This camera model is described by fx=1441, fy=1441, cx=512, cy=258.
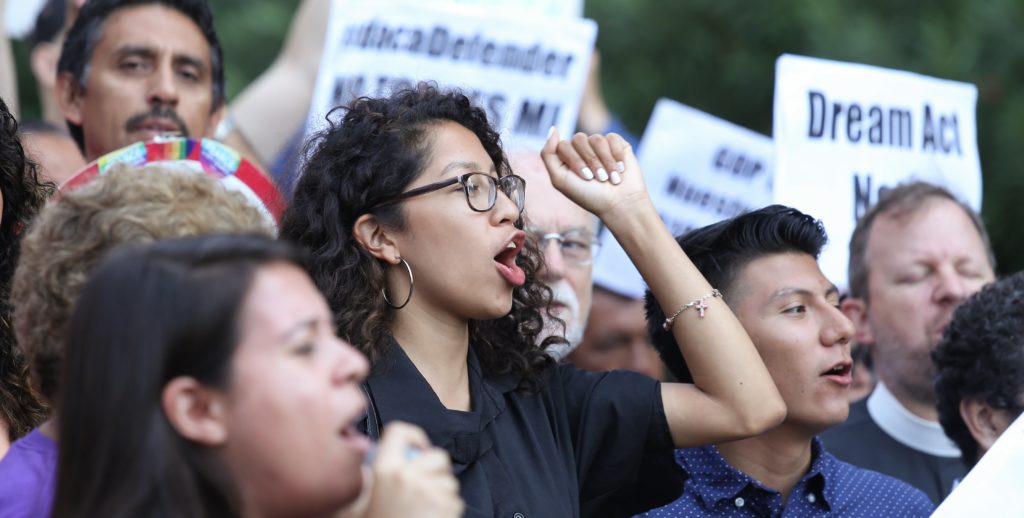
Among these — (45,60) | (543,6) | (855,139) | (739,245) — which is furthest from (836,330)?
(45,60)

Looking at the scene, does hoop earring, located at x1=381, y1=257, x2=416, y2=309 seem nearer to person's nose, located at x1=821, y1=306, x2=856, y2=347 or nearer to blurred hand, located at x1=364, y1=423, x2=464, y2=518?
blurred hand, located at x1=364, y1=423, x2=464, y2=518

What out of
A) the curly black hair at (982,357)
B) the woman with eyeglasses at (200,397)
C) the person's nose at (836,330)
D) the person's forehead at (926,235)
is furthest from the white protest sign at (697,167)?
the woman with eyeglasses at (200,397)

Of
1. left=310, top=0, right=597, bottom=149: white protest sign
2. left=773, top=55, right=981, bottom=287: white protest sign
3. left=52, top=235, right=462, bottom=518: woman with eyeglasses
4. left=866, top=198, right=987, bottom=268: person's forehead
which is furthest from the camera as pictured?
left=310, top=0, right=597, bottom=149: white protest sign

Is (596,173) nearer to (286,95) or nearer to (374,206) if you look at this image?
(374,206)

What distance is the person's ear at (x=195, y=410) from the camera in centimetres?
185

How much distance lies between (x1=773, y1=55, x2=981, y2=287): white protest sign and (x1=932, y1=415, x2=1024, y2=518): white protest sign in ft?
6.31

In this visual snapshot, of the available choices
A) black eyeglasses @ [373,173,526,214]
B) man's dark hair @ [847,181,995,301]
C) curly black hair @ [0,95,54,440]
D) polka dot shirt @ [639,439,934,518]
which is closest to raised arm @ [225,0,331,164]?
man's dark hair @ [847,181,995,301]

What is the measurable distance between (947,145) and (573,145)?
7.67ft

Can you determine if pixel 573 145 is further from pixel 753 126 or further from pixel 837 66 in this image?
pixel 753 126

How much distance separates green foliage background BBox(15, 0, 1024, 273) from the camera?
6832 millimetres

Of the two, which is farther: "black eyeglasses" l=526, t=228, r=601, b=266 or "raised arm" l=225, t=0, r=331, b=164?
"raised arm" l=225, t=0, r=331, b=164

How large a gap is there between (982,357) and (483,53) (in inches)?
82.5

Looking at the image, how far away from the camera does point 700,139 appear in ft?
18.2

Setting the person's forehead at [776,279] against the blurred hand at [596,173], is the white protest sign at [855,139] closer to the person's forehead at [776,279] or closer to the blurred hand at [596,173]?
the person's forehead at [776,279]
